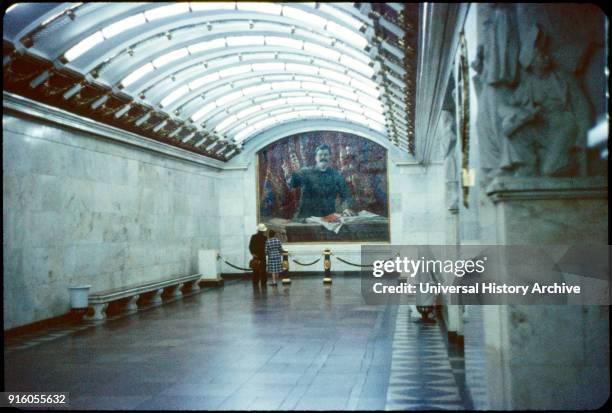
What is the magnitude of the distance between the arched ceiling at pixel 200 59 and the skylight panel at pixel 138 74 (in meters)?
0.03

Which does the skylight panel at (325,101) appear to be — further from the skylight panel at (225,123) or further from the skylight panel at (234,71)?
the skylight panel at (234,71)

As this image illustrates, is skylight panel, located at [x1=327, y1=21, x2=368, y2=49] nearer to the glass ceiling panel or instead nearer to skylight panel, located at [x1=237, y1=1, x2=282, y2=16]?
the glass ceiling panel

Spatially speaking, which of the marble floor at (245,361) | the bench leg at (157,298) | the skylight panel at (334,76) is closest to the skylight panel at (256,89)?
the skylight panel at (334,76)

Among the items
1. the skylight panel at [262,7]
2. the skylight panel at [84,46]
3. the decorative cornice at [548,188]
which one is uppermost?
the skylight panel at [262,7]

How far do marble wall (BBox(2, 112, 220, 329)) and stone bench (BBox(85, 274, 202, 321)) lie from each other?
597 mm

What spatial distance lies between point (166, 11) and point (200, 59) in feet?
11.7

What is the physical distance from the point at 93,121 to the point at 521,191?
13.0 m

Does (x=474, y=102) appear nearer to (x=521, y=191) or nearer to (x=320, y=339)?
(x=521, y=191)

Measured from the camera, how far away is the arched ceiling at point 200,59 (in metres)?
12.7

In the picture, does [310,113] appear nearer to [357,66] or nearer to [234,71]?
[234,71]

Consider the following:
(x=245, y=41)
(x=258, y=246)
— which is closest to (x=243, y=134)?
(x=258, y=246)

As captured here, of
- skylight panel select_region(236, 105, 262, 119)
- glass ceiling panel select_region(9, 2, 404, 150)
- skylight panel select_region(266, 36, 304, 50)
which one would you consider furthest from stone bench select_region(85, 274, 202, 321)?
skylight panel select_region(266, 36, 304, 50)

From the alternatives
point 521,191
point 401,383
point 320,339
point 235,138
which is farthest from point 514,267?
point 235,138

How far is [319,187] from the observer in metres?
28.4
